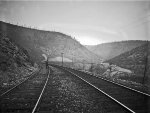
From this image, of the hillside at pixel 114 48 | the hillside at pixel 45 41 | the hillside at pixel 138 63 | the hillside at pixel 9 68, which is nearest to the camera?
the hillside at pixel 9 68

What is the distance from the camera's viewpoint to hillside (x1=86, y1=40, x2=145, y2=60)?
14938 cm

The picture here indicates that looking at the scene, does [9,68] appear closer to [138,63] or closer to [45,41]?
[138,63]

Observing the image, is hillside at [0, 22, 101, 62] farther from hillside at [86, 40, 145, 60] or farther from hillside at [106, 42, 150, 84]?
hillside at [106, 42, 150, 84]

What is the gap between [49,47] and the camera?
4077 inches

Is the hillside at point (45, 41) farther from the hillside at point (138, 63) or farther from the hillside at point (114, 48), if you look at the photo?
the hillside at point (138, 63)

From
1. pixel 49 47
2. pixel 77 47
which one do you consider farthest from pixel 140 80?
pixel 77 47

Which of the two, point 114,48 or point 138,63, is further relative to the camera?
point 114,48

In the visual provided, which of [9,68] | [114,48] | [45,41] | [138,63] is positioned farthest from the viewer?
[114,48]

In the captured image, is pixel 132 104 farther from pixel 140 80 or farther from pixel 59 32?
A: pixel 59 32

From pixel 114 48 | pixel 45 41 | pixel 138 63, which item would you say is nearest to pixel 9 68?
pixel 138 63

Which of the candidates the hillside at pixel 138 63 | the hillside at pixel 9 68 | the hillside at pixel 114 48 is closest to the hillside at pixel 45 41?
the hillside at pixel 114 48

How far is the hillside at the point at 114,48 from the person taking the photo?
149 meters

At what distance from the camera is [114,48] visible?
550 feet

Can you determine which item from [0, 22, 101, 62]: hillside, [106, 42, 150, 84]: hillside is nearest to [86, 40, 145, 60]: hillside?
[0, 22, 101, 62]: hillside
